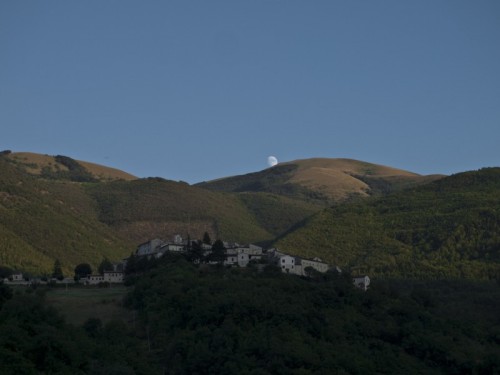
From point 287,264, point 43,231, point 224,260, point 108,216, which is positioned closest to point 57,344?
point 224,260

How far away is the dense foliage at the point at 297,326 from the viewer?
73938 mm

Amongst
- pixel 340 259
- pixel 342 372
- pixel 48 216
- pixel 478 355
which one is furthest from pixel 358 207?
pixel 342 372

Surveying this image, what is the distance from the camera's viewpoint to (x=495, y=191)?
472 ft

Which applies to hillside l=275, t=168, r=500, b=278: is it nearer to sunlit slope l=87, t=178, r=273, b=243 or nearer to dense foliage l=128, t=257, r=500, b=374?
sunlit slope l=87, t=178, r=273, b=243

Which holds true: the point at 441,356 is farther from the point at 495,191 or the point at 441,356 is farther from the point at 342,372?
the point at 495,191

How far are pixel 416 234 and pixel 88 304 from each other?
50.0 meters

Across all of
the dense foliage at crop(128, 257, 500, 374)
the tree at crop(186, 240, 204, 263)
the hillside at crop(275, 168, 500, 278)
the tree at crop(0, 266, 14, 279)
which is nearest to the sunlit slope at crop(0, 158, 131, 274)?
the tree at crop(0, 266, 14, 279)

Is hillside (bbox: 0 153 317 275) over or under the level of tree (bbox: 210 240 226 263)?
over

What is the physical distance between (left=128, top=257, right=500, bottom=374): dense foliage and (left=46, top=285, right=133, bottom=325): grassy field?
1518 millimetres

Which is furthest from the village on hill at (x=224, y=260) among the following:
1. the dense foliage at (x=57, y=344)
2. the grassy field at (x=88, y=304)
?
the dense foliage at (x=57, y=344)

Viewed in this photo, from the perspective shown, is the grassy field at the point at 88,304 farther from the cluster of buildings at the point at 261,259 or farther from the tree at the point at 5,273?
the cluster of buildings at the point at 261,259

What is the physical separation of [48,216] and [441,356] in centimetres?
6555

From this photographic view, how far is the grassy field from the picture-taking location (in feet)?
274

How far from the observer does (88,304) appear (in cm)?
8706
